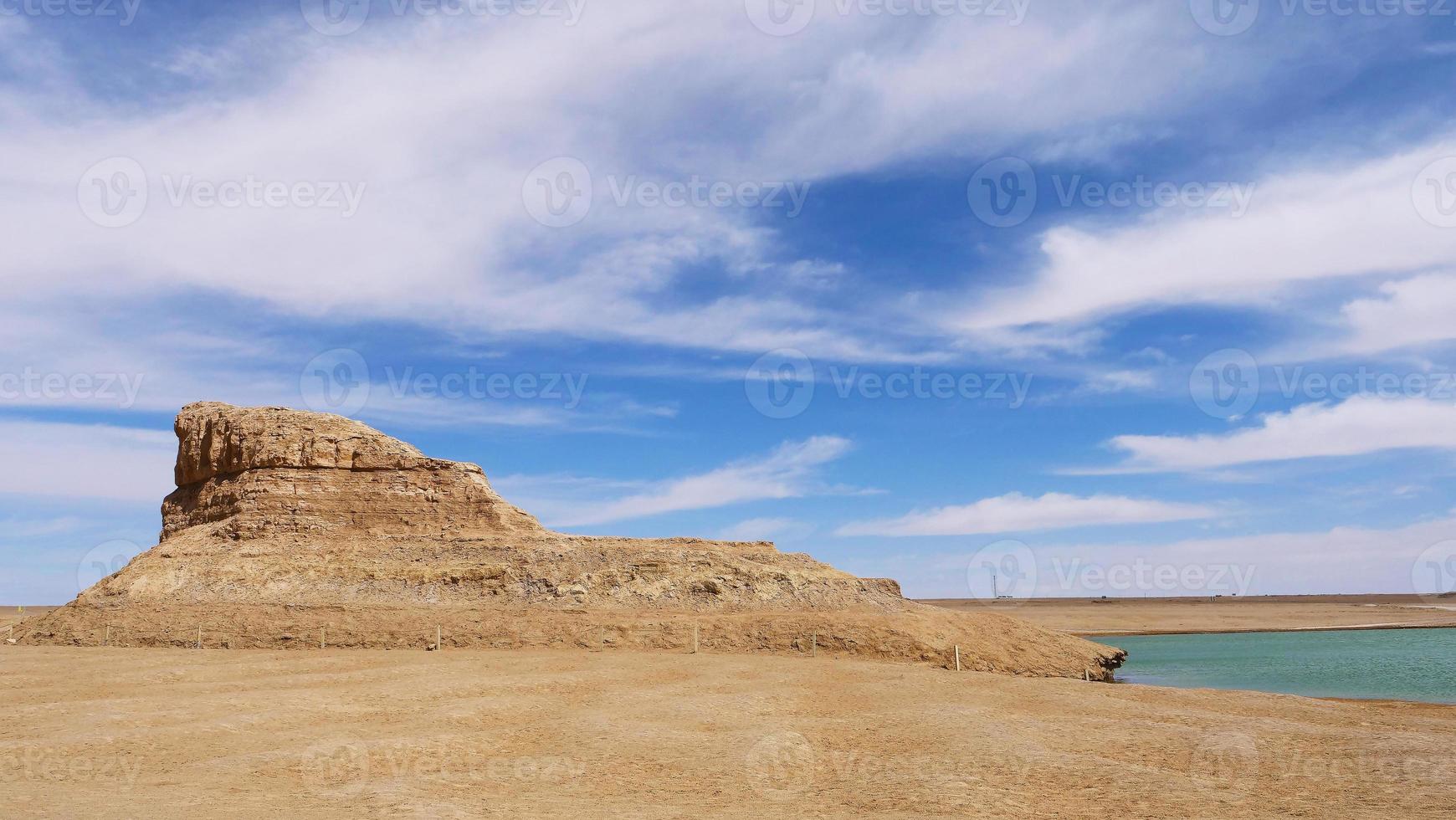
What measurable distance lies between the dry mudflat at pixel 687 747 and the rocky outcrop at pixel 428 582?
7.23 meters

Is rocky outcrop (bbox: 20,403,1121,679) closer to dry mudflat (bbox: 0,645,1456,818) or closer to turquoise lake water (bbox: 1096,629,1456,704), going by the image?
turquoise lake water (bbox: 1096,629,1456,704)

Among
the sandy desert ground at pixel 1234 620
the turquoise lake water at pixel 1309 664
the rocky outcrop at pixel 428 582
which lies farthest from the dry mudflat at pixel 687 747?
the sandy desert ground at pixel 1234 620

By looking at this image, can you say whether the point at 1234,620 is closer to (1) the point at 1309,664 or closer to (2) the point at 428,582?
(1) the point at 1309,664

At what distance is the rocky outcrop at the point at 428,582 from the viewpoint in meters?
36.2

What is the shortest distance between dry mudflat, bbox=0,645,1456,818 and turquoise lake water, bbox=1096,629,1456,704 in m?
9.80

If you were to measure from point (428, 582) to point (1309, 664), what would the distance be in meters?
44.9

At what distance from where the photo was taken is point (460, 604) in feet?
128

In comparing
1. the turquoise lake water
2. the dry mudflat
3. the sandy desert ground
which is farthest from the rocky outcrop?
the sandy desert ground

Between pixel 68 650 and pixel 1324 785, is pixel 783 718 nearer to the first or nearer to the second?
pixel 1324 785

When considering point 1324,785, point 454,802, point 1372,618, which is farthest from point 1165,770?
point 1372,618

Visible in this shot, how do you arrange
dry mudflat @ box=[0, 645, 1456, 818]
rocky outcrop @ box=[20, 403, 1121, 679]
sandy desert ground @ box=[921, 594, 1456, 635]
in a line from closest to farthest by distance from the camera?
dry mudflat @ box=[0, 645, 1456, 818] → rocky outcrop @ box=[20, 403, 1121, 679] → sandy desert ground @ box=[921, 594, 1456, 635]

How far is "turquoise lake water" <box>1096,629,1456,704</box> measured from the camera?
3628 cm

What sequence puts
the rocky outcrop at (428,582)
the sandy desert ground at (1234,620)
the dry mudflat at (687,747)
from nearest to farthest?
the dry mudflat at (687,747)
the rocky outcrop at (428,582)
the sandy desert ground at (1234,620)

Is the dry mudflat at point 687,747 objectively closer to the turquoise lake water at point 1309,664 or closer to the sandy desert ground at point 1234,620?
the turquoise lake water at point 1309,664
